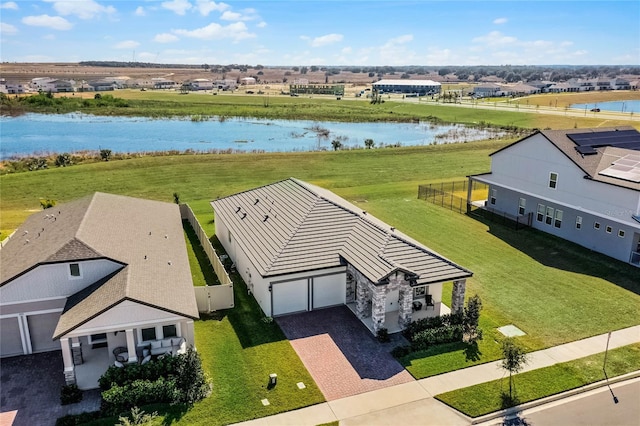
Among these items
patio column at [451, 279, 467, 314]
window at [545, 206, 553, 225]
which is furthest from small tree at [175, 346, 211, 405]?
window at [545, 206, 553, 225]

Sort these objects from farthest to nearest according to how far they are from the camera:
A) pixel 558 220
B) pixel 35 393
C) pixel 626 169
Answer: pixel 558 220
pixel 626 169
pixel 35 393

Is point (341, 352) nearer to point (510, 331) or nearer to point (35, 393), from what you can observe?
point (510, 331)

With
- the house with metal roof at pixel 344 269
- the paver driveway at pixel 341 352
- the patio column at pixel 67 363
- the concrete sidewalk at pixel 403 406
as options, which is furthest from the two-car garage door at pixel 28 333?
the concrete sidewalk at pixel 403 406

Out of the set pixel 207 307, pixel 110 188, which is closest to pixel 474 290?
pixel 207 307

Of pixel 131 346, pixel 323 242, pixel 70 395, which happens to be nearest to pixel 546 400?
pixel 323 242

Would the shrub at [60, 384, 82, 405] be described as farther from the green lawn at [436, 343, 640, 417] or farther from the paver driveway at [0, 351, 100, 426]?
the green lawn at [436, 343, 640, 417]

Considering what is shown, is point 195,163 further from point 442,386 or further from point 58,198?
point 442,386
